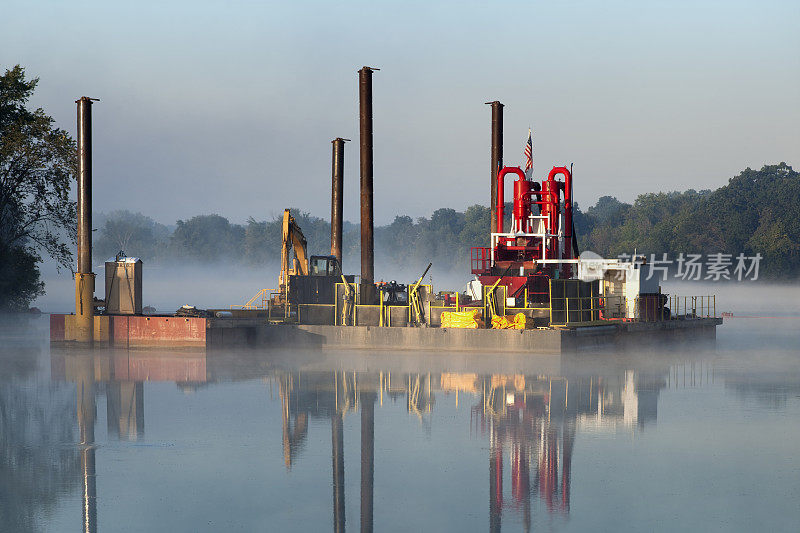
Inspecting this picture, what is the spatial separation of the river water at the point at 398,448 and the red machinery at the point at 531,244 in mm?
9332

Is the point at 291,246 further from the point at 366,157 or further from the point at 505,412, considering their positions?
the point at 505,412

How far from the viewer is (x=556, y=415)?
866 inches

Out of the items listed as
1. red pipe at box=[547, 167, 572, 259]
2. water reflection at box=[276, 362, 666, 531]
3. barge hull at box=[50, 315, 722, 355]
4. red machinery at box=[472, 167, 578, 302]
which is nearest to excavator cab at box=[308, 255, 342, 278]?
barge hull at box=[50, 315, 722, 355]

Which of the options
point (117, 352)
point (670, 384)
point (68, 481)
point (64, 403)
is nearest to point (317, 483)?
point (68, 481)

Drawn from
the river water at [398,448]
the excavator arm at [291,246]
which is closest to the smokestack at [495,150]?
the excavator arm at [291,246]

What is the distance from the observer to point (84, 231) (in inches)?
1635

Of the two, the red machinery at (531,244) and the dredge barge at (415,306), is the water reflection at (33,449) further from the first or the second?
the red machinery at (531,244)

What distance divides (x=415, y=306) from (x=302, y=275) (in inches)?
218

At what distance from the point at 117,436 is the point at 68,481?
420 cm

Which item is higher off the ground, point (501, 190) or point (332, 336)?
point (501, 190)

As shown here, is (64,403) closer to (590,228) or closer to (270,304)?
(270,304)

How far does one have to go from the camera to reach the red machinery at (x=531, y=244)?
4244 centimetres

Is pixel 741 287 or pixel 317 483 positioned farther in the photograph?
pixel 741 287

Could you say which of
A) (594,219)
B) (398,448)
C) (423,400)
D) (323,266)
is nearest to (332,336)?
(323,266)
